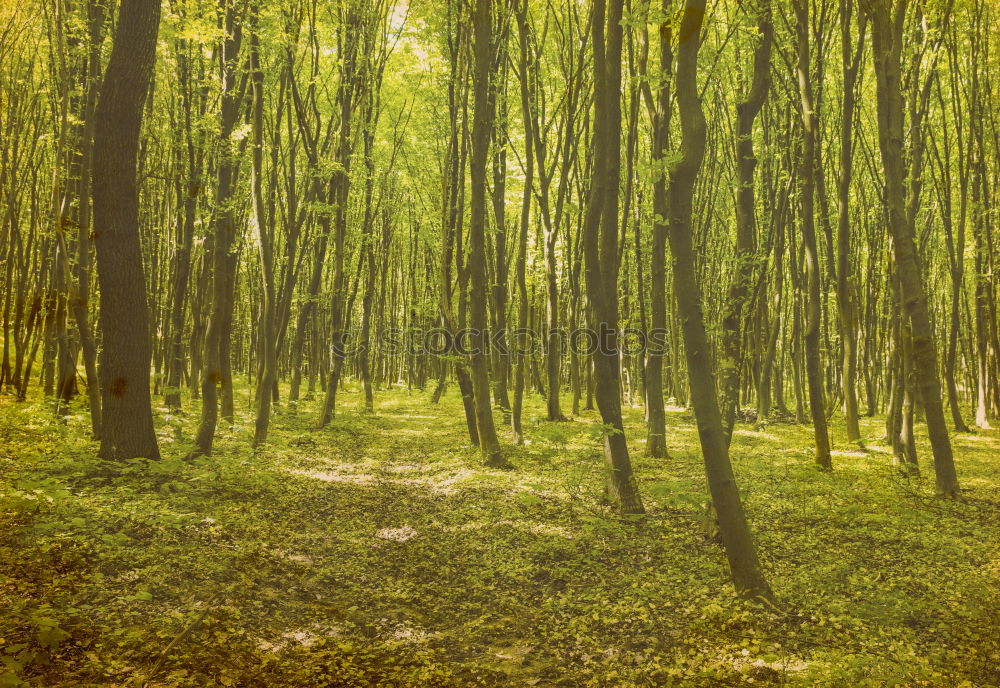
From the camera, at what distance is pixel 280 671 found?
15.1ft

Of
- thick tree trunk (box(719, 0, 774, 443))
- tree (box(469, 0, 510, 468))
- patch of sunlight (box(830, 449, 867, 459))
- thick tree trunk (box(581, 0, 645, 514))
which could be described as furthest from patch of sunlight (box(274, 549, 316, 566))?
patch of sunlight (box(830, 449, 867, 459))

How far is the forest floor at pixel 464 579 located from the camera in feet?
15.5

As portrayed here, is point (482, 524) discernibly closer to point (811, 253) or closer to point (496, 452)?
point (496, 452)

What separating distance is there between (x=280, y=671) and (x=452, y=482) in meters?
6.16

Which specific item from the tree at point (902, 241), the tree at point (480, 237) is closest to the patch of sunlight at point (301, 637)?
the tree at point (480, 237)

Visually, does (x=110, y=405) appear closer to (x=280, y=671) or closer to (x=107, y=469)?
(x=107, y=469)

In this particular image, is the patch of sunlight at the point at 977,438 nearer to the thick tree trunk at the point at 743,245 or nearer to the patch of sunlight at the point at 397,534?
the thick tree trunk at the point at 743,245

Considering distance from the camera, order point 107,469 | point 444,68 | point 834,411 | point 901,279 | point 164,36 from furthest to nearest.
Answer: point 834,411, point 444,68, point 164,36, point 901,279, point 107,469

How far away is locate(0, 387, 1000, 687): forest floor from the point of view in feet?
15.5

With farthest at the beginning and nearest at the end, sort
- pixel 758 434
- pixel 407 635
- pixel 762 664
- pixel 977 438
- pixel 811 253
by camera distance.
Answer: pixel 758 434 < pixel 977 438 < pixel 811 253 < pixel 407 635 < pixel 762 664

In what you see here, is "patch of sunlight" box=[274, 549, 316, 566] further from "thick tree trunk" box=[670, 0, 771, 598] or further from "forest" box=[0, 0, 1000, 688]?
"thick tree trunk" box=[670, 0, 771, 598]

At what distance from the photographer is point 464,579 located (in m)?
6.89

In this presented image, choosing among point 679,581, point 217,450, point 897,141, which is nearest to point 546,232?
point 897,141

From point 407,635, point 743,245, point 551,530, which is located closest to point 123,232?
point 407,635
